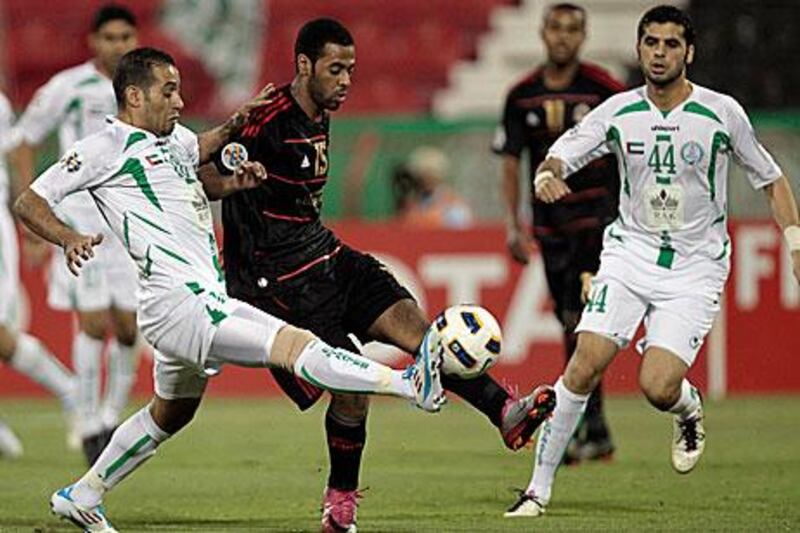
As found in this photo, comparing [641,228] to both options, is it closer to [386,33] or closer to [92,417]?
[92,417]

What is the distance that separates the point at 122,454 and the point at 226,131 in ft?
4.56

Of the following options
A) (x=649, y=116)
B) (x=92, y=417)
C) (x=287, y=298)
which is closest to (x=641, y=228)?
(x=649, y=116)

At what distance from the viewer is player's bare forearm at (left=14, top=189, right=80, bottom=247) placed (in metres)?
7.75

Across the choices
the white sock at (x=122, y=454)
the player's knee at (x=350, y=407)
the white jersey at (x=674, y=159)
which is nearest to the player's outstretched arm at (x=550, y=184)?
the white jersey at (x=674, y=159)

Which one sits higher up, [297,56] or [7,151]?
[297,56]

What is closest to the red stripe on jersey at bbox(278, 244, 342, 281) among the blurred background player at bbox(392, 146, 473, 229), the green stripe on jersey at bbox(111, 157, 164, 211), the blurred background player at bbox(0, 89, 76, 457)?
the green stripe on jersey at bbox(111, 157, 164, 211)

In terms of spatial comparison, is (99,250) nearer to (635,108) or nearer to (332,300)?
(332,300)

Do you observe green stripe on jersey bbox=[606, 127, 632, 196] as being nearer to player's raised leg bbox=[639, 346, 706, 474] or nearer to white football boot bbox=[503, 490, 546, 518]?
player's raised leg bbox=[639, 346, 706, 474]

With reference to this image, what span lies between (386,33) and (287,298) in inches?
491

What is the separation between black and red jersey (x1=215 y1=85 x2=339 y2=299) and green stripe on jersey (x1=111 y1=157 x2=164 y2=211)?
590 millimetres

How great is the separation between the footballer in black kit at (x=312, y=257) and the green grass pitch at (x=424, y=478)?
51cm

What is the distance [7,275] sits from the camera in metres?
12.1

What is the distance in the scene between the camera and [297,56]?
838cm

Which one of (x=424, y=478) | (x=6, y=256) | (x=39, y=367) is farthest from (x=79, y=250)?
(x=39, y=367)
